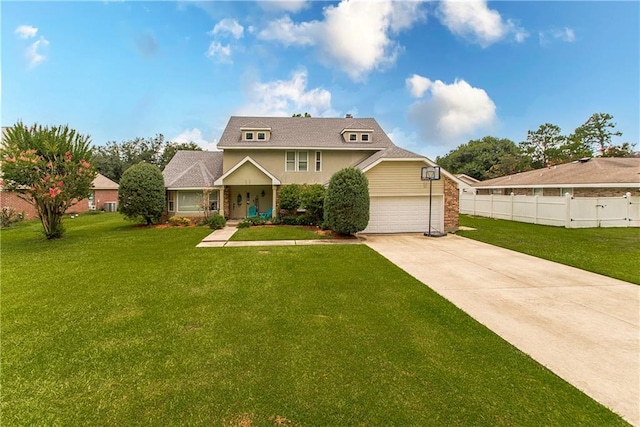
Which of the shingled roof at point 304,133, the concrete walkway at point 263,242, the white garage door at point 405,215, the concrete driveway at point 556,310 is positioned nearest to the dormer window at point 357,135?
the shingled roof at point 304,133

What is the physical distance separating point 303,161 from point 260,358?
16982 millimetres

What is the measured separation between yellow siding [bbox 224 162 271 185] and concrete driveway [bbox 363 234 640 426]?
36.4 ft

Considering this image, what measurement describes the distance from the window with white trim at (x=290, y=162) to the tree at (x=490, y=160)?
37494 mm

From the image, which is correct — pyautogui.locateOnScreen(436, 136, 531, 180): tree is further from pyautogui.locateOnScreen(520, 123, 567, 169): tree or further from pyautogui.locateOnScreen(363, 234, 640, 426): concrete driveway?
pyautogui.locateOnScreen(363, 234, 640, 426): concrete driveway

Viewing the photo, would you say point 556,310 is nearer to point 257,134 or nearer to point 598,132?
point 257,134

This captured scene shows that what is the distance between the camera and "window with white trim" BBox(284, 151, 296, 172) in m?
19.7

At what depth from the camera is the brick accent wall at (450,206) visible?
14.9 meters

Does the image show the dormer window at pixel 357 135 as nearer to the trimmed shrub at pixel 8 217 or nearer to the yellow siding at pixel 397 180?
the yellow siding at pixel 397 180

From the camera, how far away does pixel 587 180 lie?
1853 centimetres

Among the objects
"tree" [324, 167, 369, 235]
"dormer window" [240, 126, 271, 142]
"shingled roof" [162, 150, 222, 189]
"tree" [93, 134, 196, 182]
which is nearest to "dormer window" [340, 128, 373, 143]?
"dormer window" [240, 126, 271, 142]

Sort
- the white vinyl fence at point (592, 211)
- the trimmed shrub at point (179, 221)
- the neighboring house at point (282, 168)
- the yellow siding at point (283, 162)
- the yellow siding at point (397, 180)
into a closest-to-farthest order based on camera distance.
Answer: the yellow siding at point (397, 180), the neighboring house at point (282, 168), the white vinyl fence at point (592, 211), the trimmed shrub at point (179, 221), the yellow siding at point (283, 162)

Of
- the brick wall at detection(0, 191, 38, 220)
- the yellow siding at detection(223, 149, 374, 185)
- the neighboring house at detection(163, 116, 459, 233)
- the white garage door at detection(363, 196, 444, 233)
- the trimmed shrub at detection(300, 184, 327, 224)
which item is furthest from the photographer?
the brick wall at detection(0, 191, 38, 220)

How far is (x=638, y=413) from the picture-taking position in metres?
2.87

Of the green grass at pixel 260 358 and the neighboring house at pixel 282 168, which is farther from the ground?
the neighboring house at pixel 282 168
